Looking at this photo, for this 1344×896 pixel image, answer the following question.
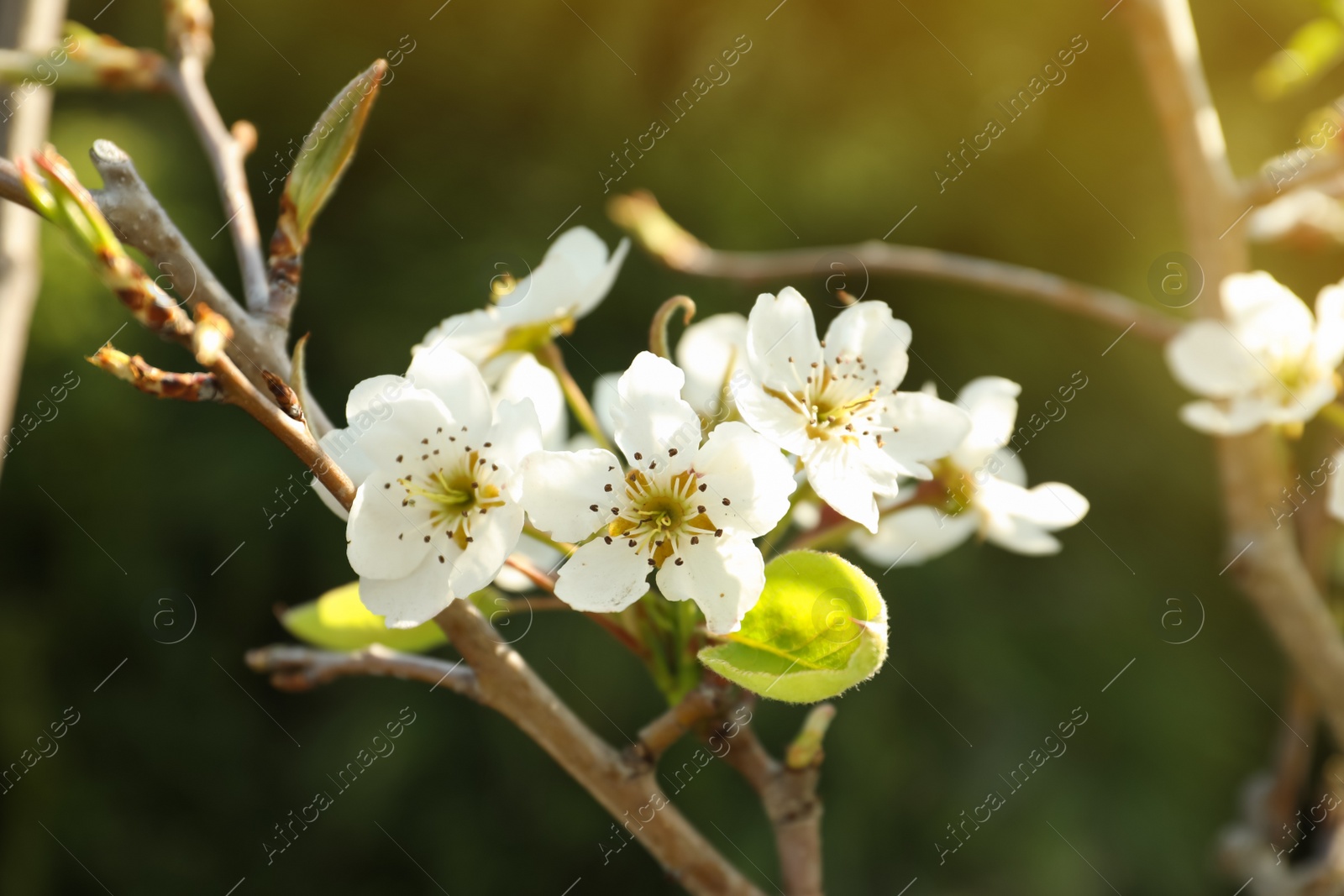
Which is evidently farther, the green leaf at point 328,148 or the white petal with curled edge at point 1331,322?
the white petal with curled edge at point 1331,322

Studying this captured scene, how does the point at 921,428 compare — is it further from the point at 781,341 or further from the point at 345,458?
the point at 345,458

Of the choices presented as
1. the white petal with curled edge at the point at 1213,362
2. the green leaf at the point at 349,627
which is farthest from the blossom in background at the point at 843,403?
the white petal with curled edge at the point at 1213,362

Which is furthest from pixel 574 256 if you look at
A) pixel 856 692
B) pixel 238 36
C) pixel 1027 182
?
pixel 238 36

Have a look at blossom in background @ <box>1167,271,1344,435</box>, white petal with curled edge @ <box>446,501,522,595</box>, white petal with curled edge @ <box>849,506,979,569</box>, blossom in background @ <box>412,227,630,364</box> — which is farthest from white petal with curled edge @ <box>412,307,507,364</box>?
blossom in background @ <box>1167,271,1344,435</box>

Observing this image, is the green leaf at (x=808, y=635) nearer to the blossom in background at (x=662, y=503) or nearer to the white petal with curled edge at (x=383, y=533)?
the blossom in background at (x=662, y=503)

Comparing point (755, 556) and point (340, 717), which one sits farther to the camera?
point (340, 717)

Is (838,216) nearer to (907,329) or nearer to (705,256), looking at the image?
(705,256)
